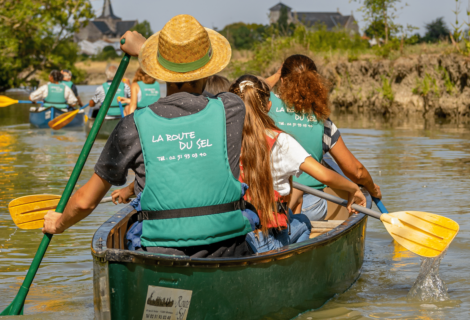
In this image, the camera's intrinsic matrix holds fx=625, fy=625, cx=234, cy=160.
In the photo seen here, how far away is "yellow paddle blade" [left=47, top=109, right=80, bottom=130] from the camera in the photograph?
1332 cm

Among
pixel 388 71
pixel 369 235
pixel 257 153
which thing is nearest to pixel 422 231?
pixel 257 153

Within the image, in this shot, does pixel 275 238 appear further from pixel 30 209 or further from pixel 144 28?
pixel 144 28

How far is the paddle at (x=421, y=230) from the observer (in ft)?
12.1

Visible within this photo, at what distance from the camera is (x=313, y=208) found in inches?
181

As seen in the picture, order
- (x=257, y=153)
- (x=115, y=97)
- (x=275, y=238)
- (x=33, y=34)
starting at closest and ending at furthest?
1. (x=257, y=153)
2. (x=275, y=238)
3. (x=115, y=97)
4. (x=33, y=34)

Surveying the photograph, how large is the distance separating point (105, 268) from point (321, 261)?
4.37ft

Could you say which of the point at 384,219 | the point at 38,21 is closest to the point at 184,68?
the point at 384,219

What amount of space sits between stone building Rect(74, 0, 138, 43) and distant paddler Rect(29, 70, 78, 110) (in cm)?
10688

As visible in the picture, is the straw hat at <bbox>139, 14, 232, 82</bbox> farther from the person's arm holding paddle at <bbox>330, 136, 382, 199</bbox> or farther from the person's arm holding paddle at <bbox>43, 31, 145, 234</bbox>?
the person's arm holding paddle at <bbox>330, 136, 382, 199</bbox>

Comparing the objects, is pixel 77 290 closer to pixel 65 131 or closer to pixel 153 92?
pixel 153 92

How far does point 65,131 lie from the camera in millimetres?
14711

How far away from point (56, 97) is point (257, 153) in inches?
484

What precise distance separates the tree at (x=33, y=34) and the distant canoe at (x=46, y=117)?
1682 centimetres

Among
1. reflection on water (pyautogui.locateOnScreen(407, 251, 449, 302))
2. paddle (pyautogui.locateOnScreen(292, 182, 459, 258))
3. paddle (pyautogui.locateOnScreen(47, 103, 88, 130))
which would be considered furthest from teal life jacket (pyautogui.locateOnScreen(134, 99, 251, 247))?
paddle (pyautogui.locateOnScreen(47, 103, 88, 130))
